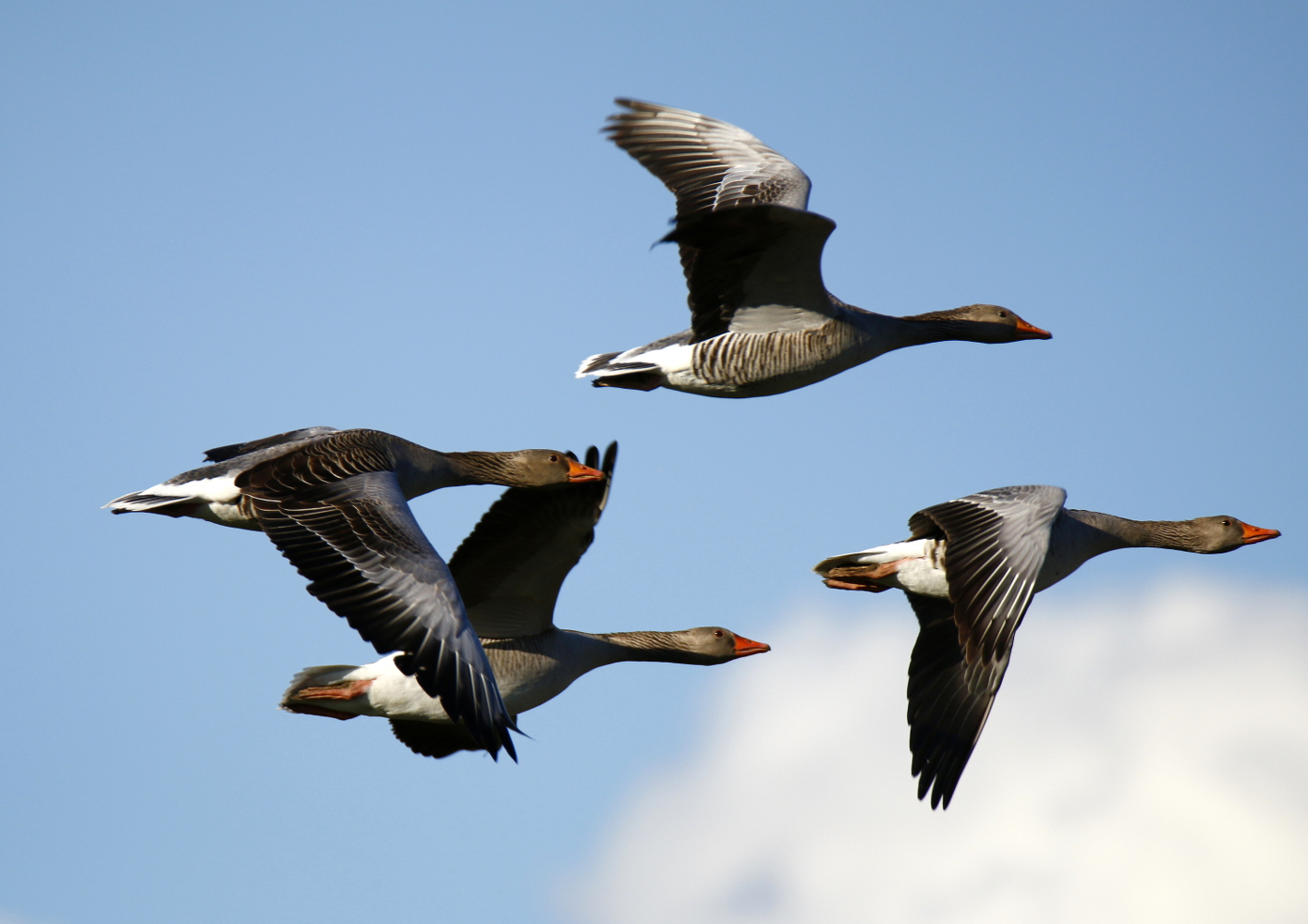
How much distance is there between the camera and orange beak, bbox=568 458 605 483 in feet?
33.5

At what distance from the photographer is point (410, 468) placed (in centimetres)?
1010

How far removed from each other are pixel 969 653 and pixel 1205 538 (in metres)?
3.79

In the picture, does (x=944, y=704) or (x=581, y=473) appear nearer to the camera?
(x=944, y=704)

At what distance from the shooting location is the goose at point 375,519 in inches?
311

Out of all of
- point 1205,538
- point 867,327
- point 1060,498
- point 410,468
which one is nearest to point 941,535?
point 1060,498

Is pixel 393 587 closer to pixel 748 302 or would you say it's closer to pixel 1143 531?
pixel 748 302

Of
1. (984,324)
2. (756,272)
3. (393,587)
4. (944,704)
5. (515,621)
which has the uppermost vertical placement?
(756,272)

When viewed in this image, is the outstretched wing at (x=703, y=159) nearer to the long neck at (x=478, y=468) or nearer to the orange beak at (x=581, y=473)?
the orange beak at (x=581, y=473)

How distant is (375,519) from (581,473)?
204 centimetres

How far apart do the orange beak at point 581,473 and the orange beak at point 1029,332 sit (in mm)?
4052

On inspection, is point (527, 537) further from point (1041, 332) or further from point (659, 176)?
point (1041, 332)

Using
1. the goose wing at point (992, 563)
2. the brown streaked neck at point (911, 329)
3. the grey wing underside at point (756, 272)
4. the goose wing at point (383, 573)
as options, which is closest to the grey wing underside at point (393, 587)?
the goose wing at point (383, 573)

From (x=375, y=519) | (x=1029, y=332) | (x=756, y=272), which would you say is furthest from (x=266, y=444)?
(x=1029, y=332)

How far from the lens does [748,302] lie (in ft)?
36.5
